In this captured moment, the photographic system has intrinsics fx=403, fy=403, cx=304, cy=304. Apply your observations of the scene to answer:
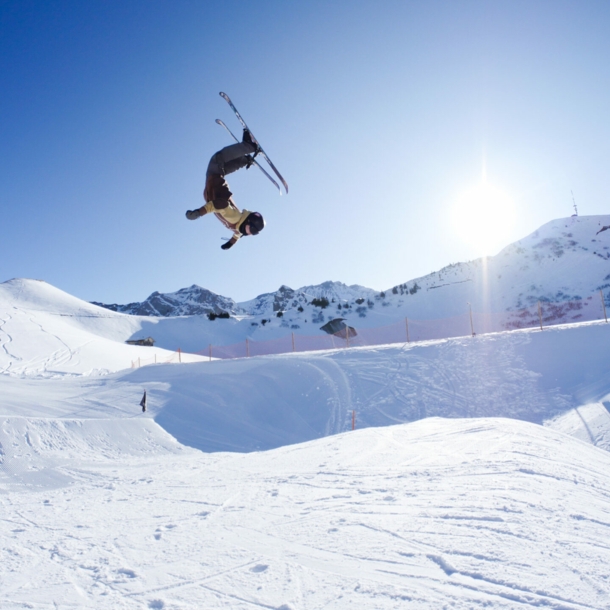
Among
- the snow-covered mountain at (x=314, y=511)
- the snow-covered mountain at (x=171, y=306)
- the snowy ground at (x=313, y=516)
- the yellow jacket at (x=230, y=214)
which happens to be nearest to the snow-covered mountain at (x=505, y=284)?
the snow-covered mountain at (x=314, y=511)

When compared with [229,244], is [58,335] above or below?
above

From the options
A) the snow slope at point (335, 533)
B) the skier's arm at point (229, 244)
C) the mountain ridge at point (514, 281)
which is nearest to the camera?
the snow slope at point (335, 533)

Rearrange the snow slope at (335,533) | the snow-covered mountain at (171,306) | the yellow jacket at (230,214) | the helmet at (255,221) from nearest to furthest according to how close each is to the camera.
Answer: the snow slope at (335,533) < the yellow jacket at (230,214) < the helmet at (255,221) < the snow-covered mountain at (171,306)

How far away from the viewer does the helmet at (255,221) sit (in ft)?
17.3

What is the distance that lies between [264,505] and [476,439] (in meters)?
4.25

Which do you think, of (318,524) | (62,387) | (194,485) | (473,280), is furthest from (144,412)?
(473,280)

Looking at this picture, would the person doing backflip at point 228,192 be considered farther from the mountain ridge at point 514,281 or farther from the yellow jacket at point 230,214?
the mountain ridge at point 514,281

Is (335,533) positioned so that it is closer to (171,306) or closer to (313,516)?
(313,516)

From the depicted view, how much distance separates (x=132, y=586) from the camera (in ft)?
10.4

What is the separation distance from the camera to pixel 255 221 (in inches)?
208

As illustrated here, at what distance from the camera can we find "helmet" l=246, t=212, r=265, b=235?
5270mm

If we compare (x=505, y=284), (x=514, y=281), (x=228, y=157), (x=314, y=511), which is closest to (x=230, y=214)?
(x=228, y=157)

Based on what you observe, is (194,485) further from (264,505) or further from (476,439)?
(476,439)

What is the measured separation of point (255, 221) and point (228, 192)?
1.68ft
